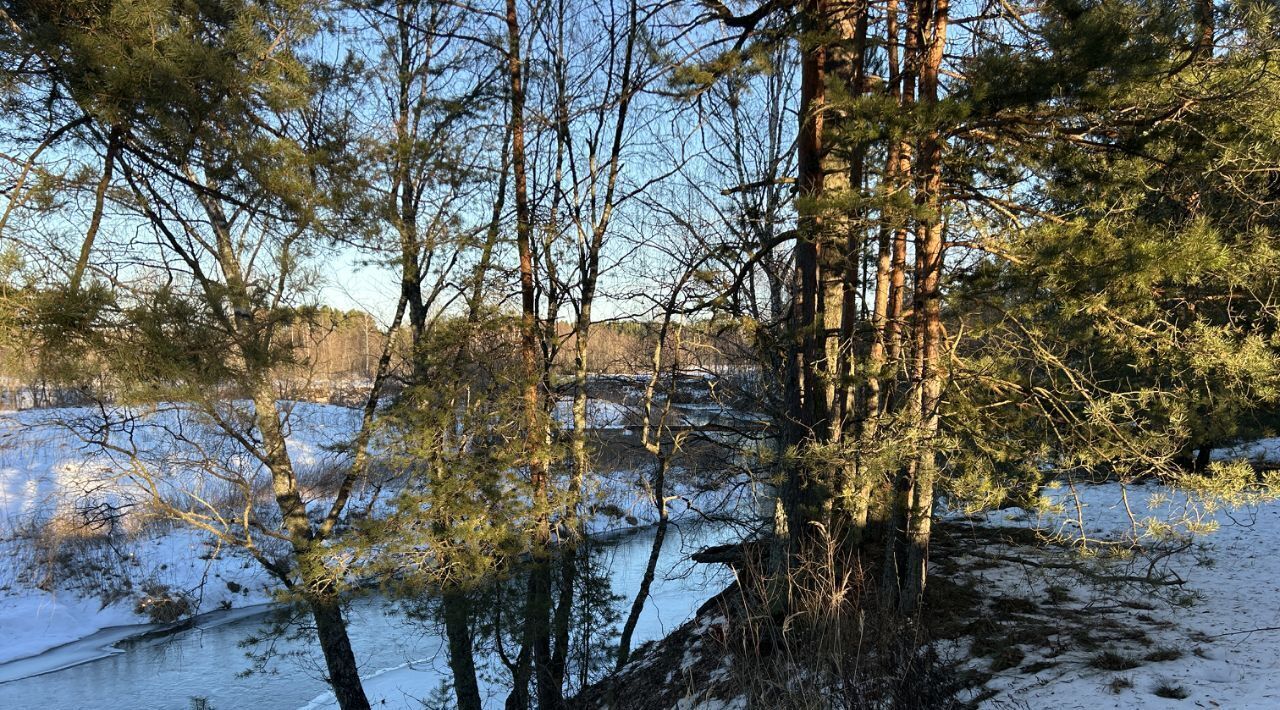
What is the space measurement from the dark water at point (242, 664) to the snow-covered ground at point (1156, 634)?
416cm

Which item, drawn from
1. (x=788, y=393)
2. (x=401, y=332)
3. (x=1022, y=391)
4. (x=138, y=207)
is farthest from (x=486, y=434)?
Answer: (x=1022, y=391)

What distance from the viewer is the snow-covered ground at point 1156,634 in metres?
3.49

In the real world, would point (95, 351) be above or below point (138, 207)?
below

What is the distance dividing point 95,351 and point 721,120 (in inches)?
318

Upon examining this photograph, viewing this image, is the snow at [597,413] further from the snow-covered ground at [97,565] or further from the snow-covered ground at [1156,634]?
the snow-covered ground at [1156,634]

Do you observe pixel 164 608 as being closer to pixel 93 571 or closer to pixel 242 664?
pixel 93 571

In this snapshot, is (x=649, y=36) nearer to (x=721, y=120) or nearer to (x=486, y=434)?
(x=721, y=120)

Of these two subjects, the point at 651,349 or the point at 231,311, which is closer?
the point at 231,311

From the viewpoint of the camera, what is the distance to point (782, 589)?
503cm

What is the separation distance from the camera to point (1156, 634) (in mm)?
4293

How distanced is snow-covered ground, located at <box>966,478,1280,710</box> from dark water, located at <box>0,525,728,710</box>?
13.7 feet

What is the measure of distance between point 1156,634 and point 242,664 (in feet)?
41.3

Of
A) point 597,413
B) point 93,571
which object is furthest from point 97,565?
point 597,413

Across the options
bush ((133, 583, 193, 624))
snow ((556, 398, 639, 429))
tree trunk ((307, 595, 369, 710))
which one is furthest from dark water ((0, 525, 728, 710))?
snow ((556, 398, 639, 429))
